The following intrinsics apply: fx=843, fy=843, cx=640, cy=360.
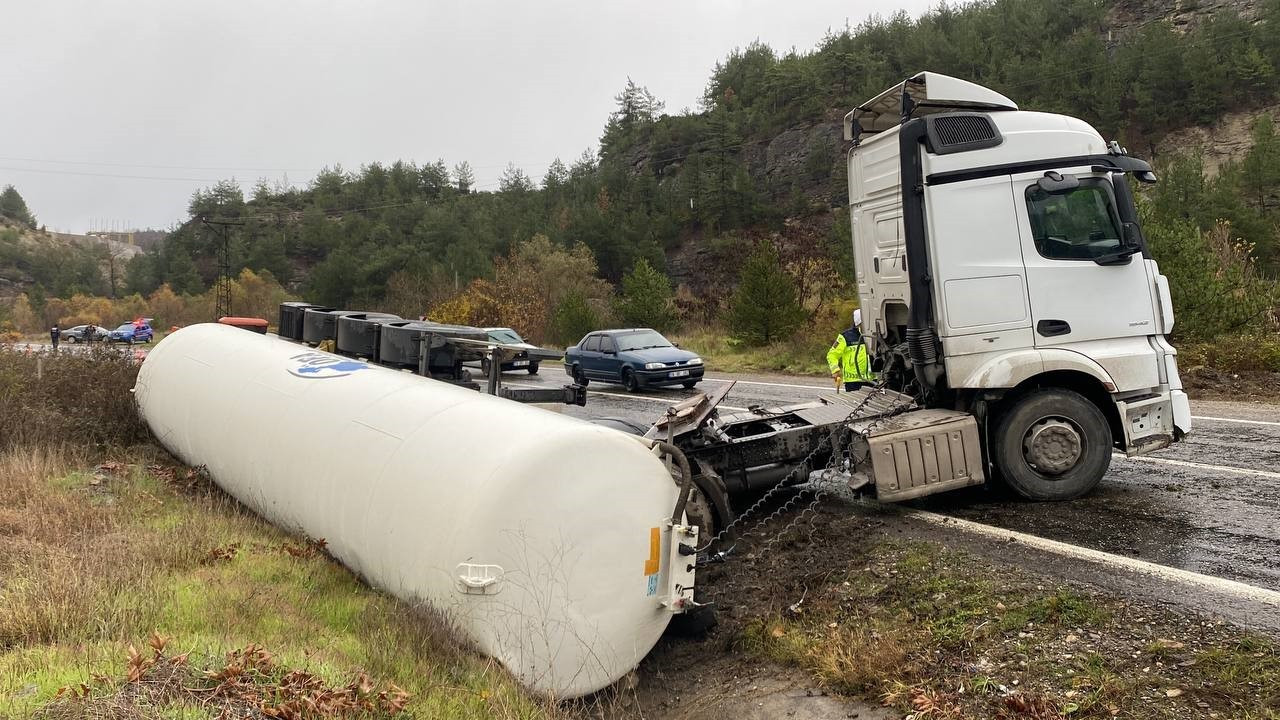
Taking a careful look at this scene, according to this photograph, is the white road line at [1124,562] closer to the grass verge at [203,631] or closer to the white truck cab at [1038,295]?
the white truck cab at [1038,295]

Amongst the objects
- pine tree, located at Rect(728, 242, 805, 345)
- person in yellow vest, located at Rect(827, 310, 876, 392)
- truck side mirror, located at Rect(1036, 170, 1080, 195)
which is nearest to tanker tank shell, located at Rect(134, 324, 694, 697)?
truck side mirror, located at Rect(1036, 170, 1080, 195)

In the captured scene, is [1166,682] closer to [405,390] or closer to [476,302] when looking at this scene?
[405,390]

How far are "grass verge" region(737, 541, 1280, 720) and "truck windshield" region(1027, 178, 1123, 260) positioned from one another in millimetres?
2870

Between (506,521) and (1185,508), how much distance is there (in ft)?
18.2

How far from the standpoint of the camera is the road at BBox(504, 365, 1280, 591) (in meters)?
5.61

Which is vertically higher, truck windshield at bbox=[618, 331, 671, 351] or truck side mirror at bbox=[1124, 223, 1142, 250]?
truck side mirror at bbox=[1124, 223, 1142, 250]

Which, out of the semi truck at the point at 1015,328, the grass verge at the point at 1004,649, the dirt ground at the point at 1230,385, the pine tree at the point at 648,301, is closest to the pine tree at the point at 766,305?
the pine tree at the point at 648,301

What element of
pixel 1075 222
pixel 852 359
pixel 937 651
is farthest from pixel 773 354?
pixel 937 651

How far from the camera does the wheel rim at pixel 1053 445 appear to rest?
22.7ft

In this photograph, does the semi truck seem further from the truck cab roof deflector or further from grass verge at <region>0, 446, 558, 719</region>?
grass verge at <region>0, 446, 558, 719</region>

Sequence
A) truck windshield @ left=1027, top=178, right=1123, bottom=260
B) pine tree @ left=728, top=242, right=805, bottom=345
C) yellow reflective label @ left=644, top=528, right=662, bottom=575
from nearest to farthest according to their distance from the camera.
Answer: yellow reflective label @ left=644, top=528, right=662, bottom=575 → truck windshield @ left=1027, top=178, right=1123, bottom=260 → pine tree @ left=728, top=242, right=805, bottom=345

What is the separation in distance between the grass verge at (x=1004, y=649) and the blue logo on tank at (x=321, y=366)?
3786mm

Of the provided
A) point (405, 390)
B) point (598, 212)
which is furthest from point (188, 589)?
point (598, 212)

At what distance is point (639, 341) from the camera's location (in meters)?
20.3
